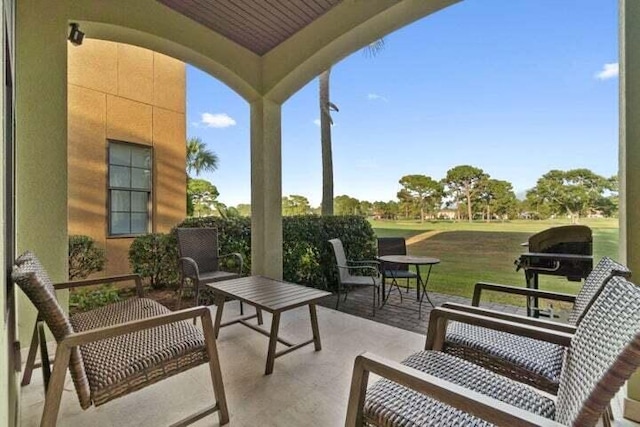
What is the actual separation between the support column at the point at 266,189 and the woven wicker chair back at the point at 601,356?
3.41m

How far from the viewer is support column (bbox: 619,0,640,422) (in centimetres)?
→ 180

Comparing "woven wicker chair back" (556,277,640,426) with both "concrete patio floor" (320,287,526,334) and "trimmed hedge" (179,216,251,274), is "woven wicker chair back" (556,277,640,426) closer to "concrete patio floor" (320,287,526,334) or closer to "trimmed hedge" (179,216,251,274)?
"concrete patio floor" (320,287,526,334)

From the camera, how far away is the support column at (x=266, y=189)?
165 inches

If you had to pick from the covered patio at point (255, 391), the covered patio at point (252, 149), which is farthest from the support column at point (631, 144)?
the covered patio at point (255, 391)

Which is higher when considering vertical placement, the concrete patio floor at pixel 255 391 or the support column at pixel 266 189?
the support column at pixel 266 189

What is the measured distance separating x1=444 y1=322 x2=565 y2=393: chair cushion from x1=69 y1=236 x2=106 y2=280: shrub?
16.2 feet

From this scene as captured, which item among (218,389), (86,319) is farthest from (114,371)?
(86,319)

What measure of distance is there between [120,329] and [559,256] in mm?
3410

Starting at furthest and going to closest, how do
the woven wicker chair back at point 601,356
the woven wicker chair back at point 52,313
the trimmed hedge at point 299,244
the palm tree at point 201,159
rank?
the palm tree at point 201,159 < the trimmed hedge at point 299,244 < the woven wicker chair back at point 52,313 < the woven wicker chair back at point 601,356

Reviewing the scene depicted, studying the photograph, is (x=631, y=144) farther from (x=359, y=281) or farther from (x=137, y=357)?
(x=137, y=357)

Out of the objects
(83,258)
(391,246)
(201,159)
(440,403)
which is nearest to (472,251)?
(391,246)

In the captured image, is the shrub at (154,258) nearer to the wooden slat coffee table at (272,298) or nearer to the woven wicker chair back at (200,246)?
the woven wicker chair back at (200,246)

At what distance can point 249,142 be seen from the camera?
437 cm

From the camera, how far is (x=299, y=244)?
16.0 ft
